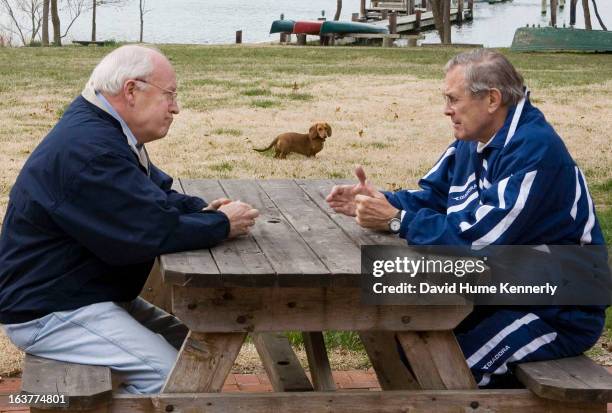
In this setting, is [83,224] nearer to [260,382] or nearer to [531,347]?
[531,347]

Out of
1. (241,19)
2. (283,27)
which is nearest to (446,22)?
(283,27)

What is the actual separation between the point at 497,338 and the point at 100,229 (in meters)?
1.21

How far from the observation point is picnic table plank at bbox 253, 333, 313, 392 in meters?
3.76

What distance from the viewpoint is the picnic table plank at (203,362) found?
3.14 m

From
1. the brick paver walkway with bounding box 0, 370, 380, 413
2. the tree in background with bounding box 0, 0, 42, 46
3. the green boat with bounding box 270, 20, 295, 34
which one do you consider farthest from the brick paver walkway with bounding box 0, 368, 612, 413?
the green boat with bounding box 270, 20, 295, 34

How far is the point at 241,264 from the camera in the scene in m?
3.09

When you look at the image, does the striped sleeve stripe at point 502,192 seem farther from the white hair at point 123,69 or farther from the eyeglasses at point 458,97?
the white hair at point 123,69

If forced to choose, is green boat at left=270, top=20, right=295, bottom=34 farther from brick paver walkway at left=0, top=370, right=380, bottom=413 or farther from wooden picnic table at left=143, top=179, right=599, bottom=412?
wooden picnic table at left=143, top=179, right=599, bottom=412

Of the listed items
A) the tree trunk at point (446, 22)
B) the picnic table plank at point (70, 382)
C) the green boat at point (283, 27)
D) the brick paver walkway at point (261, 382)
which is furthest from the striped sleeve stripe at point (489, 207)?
the green boat at point (283, 27)

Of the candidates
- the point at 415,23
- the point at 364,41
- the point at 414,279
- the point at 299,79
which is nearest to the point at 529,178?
the point at 414,279

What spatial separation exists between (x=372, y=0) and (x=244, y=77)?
44.0 m

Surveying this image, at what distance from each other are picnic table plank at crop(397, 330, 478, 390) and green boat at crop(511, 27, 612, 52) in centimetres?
2742

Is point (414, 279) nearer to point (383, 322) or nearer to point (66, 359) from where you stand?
point (383, 322)

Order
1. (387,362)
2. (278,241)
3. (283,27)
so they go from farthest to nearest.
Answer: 1. (283,27)
2. (387,362)
3. (278,241)
